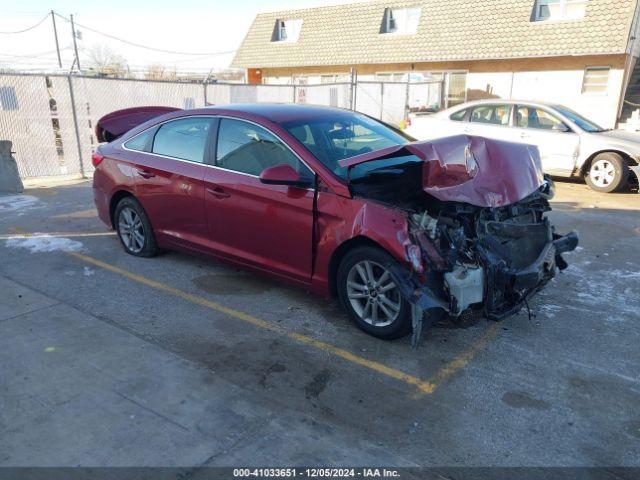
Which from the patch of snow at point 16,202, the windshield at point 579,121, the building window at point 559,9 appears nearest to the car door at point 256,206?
the patch of snow at point 16,202

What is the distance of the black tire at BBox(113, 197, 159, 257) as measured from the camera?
5562 millimetres

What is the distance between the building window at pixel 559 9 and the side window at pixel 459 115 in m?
9.15

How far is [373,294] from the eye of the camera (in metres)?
3.90

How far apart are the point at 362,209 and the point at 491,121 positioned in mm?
7876

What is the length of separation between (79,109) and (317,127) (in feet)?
27.3

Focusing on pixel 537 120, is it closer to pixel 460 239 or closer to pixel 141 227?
pixel 460 239

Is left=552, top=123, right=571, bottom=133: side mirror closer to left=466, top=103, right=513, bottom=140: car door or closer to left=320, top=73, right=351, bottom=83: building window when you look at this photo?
left=466, top=103, right=513, bottom=140: car door

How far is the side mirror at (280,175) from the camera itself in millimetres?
3992

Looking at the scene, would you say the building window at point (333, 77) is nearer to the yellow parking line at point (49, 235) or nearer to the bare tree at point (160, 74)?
the bare tree at point (160, 74)

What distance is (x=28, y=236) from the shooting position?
6.58 meters

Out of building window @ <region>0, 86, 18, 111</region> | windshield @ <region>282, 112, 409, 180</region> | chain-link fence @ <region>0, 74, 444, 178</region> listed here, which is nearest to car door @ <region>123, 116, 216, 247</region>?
windshield @ <region>282, 112, 409, 180</region>

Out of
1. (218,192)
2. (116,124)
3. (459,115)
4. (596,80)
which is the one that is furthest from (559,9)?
(218,192)

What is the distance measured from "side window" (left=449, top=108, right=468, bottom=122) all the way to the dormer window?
598 inches

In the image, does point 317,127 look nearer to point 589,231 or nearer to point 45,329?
point 45,329
